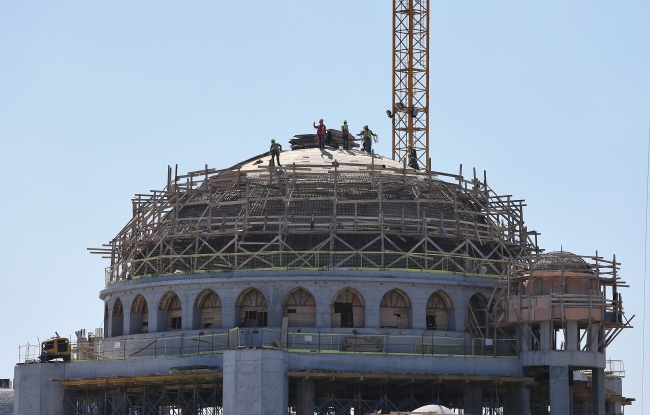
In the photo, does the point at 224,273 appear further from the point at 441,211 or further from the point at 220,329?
the point at 441,211

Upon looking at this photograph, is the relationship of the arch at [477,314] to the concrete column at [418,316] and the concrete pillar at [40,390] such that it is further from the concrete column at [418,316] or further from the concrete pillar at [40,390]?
the concrete pillar at [40,390]

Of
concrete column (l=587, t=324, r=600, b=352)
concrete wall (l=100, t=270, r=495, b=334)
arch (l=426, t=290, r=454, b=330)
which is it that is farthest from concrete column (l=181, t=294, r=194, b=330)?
concrete column (l=587, t=324, r=600, b=352)

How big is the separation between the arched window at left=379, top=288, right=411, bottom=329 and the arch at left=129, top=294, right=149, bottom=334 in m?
16.9

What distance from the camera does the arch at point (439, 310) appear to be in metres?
94.9

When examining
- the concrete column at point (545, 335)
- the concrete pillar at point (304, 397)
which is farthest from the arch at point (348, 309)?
the concrete column at point (545, 335)

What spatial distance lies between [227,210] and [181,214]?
4.37 m

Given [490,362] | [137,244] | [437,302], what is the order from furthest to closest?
[137,244] → [437,302] → [490,362]

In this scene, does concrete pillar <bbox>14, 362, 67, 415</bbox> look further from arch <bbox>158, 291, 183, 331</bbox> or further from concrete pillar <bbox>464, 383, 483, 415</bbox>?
concrete pillar <bbox>464, 383, 483, 415</bbox>

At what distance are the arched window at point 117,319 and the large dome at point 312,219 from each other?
207 centimetres

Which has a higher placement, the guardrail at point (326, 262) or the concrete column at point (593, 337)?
the guardrail at point (326, 262)

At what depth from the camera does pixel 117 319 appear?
335 ft

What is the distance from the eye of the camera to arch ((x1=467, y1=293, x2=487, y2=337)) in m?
94.8

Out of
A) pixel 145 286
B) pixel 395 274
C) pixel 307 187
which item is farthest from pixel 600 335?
pixel 145 286

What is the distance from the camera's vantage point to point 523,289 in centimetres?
9194
